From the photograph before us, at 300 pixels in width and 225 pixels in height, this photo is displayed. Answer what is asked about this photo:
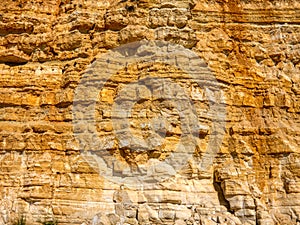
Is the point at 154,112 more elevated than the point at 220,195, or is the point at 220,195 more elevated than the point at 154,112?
the point at 154,112

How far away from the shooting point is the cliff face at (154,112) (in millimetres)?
13500

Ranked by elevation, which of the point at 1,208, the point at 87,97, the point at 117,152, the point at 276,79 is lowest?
the point at 1,208

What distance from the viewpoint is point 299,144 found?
14.8 metres

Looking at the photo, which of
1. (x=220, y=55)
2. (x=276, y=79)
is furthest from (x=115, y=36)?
(x=276, y=79)

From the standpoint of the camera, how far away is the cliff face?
13.5 m

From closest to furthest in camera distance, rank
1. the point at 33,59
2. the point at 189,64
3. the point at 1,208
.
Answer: the point at 1,208 < the point at 189,64 < the point at 33,59

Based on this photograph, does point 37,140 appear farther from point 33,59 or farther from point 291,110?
point 291,110

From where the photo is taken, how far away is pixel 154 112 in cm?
1395

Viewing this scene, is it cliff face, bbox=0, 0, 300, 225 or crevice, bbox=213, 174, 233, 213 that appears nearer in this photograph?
cliff face, bbox=0, 0, 300, 225

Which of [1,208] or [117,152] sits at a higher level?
[117,152]

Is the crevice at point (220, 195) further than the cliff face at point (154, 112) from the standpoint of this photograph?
Yes

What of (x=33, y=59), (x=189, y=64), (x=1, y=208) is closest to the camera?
(x=1, y=208)

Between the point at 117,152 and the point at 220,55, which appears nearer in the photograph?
the point at 117,152

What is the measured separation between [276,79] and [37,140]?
21.7ft
